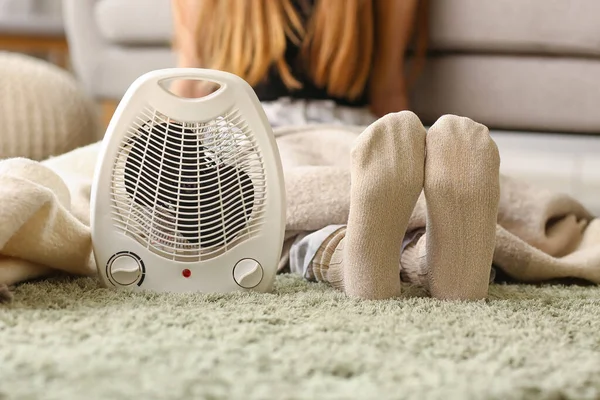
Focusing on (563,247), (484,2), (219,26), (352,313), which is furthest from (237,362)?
(484,2)

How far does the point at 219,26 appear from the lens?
139cm

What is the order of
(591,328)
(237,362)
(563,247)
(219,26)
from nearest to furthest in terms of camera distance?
(237,362), (591,328), (563,247), (219,26)

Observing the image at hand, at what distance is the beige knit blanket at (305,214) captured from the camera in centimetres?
75

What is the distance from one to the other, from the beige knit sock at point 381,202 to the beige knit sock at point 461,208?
2 cm

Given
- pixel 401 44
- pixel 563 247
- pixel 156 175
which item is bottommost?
pixel 563 247

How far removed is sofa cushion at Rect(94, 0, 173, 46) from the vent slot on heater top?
1084 mm

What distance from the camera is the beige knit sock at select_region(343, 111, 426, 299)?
0.72m

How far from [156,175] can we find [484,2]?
0.93m

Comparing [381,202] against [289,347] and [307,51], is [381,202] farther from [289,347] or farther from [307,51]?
[307,51]

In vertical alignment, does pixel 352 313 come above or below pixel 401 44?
below

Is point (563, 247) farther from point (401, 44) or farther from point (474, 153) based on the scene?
point (401, 44)

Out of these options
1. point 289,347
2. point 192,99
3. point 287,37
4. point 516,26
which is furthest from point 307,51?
point 289,347

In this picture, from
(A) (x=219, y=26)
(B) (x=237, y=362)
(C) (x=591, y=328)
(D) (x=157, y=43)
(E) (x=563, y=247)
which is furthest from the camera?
(D) (x=157, y=43)

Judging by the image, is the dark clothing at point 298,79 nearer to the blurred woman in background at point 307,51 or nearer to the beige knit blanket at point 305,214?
the blurred woman in background at point 307,51
